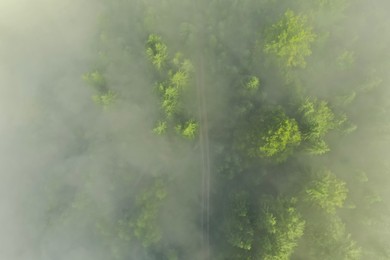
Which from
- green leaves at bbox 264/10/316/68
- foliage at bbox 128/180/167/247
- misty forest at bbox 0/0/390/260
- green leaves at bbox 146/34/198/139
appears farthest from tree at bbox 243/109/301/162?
foliage at bbox 128/180/167/247

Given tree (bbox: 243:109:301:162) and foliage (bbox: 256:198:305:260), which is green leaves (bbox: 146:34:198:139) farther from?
foliage (bbox: 256:198:305:260)

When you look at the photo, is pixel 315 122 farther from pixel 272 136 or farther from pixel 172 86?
pixel 172 86

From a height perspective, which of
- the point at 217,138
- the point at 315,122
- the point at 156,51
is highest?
the point at 156,51

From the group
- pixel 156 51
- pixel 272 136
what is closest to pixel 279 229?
pixel 272 136

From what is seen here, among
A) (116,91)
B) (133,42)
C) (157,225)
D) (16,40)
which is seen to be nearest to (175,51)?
(133,42)

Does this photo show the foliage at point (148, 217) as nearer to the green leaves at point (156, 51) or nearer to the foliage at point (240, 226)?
the foliage at point (240, 226)
